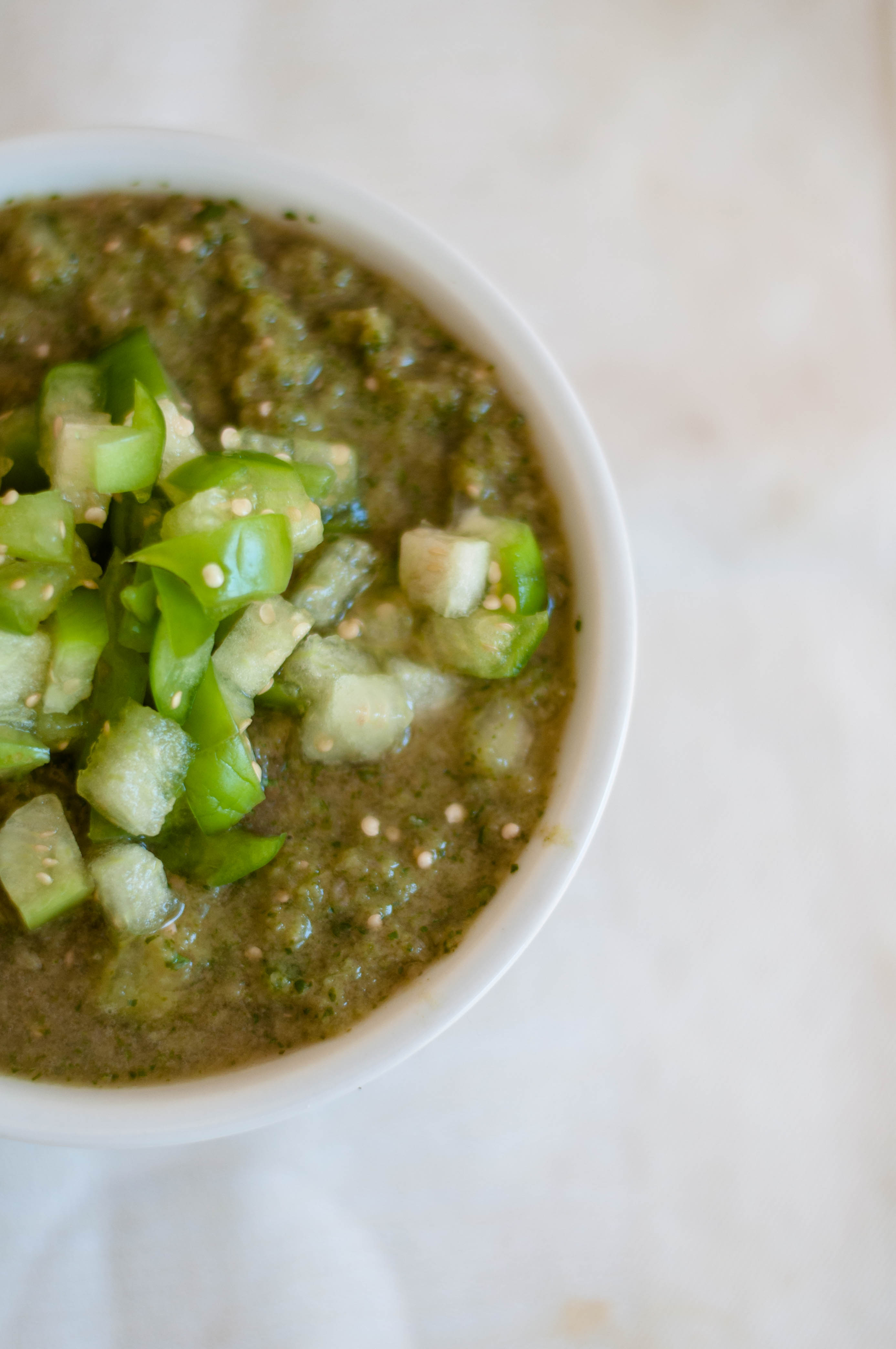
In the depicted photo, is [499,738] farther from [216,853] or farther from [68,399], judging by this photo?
[68,399]

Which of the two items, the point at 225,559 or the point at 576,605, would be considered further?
the point at 576,605

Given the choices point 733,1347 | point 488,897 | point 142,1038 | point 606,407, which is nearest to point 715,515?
point 606,407

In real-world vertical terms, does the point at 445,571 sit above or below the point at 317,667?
above

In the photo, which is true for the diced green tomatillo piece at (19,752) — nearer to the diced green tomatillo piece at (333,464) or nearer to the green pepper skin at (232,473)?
the green pepper skin at (232,473)

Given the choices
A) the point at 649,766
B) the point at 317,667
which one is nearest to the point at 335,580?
the point at 317,667

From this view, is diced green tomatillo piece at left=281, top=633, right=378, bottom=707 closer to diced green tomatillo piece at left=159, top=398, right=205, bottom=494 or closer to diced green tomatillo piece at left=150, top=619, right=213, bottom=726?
diced green tomatillo piece at left=150, top=619, right=213, bottom=726

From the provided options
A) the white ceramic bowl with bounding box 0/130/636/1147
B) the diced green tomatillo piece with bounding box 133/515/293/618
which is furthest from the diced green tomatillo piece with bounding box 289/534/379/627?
the white ceramic bowl with bounding box 0/130/636/1147
